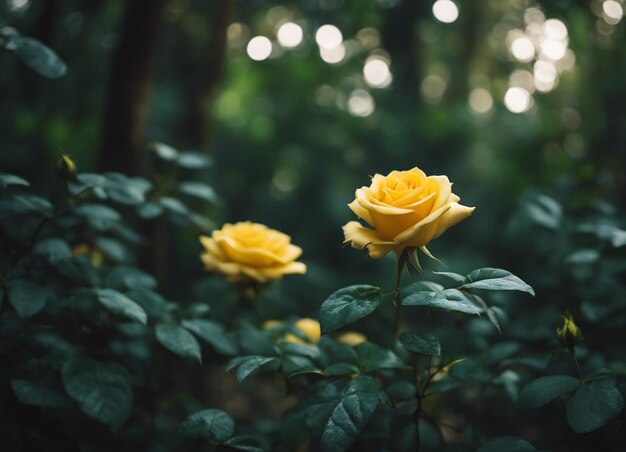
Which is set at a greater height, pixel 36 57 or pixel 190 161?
pixel 36 57

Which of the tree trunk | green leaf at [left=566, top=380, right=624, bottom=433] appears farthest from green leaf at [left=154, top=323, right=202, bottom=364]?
the tree trunk

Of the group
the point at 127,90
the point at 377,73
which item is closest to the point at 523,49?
the point at 377,73

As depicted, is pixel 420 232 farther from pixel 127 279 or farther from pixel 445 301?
pixel 127 279

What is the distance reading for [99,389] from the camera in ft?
2.75

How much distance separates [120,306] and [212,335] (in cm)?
23

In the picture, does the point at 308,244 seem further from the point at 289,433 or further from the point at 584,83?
the point at 289,433

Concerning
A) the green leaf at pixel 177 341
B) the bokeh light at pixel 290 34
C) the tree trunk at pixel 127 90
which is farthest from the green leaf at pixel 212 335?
the bokeh light at pixel 290 34

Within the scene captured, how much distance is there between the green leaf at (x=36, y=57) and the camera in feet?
3.60

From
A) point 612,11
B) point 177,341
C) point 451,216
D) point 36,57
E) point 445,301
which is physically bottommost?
point 177,341

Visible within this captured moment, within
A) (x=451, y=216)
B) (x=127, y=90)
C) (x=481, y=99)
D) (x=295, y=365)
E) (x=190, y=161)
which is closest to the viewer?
(x=451, y=216)

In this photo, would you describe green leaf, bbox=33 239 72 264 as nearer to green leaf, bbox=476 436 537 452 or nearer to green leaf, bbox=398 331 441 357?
green leaf, bbox=398 331 441 357

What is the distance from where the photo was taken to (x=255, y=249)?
1.12 m

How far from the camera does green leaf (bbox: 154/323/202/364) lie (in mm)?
983

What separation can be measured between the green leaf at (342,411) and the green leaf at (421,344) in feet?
0.29
